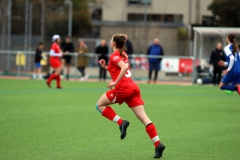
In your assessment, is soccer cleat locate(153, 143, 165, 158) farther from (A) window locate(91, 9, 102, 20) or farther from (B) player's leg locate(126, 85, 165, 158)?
(A) window locate(91, 9, 102, 20)

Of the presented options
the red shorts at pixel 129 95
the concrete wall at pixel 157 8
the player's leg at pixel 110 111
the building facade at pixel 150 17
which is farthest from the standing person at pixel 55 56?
the concrete wall at pixel 157 8

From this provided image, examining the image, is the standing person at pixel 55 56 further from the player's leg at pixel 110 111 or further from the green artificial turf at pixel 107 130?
the player's leg at pixel 110 111

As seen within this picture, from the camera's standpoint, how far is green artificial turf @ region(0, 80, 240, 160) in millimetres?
8500

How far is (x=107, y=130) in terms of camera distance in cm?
1098

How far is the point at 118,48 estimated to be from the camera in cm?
838

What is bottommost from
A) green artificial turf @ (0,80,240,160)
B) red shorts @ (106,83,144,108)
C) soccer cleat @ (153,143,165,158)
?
green artificial turf @ (0,80,240,160)

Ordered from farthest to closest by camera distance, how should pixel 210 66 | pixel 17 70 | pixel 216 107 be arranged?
pixel 17 70 < pixel 210 66 < pixel 216 107

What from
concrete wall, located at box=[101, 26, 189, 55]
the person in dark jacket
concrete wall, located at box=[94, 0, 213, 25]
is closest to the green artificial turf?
the person in dark jacket

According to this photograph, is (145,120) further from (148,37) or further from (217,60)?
(148,37)

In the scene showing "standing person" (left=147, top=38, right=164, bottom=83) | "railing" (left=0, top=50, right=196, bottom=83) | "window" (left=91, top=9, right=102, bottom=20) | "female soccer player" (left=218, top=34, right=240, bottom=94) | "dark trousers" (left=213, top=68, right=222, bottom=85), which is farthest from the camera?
"window" (left=91, top=9, right=102, bottom=20)

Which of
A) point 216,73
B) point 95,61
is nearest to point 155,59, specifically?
point 216,73

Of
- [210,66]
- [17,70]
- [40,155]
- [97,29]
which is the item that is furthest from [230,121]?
[97,29]

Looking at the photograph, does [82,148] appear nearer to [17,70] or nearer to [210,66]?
[210,66]

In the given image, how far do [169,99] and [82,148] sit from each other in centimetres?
976
